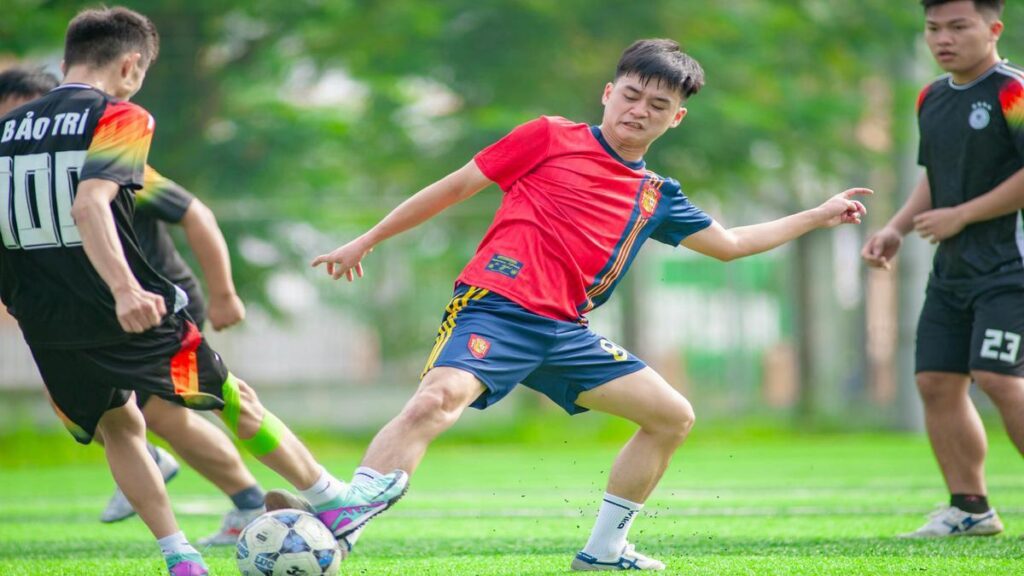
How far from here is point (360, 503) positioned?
378cm

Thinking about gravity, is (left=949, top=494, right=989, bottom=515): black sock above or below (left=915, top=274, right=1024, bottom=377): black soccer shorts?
below

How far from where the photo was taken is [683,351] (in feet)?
51.6

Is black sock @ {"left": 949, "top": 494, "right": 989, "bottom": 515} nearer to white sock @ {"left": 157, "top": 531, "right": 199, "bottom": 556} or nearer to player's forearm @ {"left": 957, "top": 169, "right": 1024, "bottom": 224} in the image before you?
player's forearm @ {"left": 957, "top": 169, "right": 1024, "bottom": 224}

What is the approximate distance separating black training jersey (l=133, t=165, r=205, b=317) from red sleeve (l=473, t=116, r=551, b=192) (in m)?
1.43

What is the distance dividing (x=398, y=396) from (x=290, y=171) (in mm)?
3289

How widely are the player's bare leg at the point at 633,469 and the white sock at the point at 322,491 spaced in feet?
2.86

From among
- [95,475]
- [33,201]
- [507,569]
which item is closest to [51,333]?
[33,201]

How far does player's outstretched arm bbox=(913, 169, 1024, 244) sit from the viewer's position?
5.19 meters

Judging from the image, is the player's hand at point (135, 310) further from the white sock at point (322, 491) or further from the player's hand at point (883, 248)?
the player's hand at point (883, 248)

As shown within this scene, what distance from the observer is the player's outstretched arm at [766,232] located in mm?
4773

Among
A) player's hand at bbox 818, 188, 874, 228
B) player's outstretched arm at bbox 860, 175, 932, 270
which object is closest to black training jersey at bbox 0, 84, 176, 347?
player's hand at bbox 818, 188, 874, 228

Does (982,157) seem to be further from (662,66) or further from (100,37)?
(100,37)

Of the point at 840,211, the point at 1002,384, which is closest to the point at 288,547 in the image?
the point at 840,211

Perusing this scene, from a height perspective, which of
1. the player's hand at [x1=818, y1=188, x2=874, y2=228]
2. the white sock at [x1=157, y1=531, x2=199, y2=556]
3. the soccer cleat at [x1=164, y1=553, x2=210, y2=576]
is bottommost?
the soccer cleat at [x1=164, y1=553, x2=210, y2=576]
